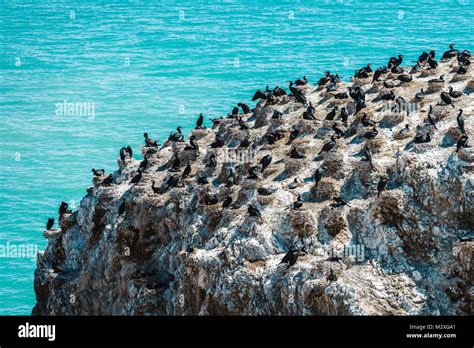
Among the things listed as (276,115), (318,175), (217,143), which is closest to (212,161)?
(217,143)

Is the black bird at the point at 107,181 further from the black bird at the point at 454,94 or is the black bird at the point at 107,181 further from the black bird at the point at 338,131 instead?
the black bird at the point at 454,94

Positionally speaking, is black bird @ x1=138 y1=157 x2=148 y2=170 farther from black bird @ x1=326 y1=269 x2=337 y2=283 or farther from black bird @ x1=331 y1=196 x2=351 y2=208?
black bird @ x1=326 y1=269 x2=337 y2=283

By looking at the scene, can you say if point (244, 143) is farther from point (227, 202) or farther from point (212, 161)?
point (227, 202)

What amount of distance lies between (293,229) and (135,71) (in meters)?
118

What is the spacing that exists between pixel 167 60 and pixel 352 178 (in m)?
124

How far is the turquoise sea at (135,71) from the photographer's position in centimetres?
12188

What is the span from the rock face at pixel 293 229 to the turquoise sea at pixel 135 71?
36351 millimetres

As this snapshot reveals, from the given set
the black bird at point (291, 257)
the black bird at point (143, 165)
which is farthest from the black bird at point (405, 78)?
the black bird at point (291, 257)

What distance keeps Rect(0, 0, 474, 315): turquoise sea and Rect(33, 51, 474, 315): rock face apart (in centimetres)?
3635

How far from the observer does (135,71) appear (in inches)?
6452

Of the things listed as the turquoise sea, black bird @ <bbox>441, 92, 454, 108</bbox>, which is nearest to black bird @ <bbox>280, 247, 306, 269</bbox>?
black bird @ <bbox>441, 92, 454, 108</bbox>

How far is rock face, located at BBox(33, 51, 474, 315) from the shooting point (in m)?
46.3
